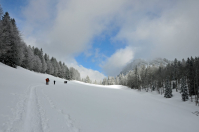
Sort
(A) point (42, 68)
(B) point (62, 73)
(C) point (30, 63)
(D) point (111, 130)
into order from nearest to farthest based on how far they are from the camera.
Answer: (D) point (111, 130)
(C) point (30, 63)
(A) point (42, 68)
(B) point (62, 73)

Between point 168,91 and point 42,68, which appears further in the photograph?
point 42,68

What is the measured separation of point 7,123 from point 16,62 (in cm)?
3617

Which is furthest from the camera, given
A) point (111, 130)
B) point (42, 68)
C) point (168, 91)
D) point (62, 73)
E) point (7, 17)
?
point (62, 73)

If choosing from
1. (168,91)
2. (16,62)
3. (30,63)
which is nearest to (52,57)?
(30,63)

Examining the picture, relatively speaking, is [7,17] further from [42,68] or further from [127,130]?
[127,130]

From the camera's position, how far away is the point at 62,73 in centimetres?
7538

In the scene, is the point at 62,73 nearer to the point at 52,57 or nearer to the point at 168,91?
the point at 52,57

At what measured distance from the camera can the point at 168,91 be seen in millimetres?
37938

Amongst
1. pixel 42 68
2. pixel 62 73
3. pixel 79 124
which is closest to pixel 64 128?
pixel 79 124

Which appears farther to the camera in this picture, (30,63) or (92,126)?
(30,63)

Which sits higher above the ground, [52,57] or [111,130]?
[52,57]

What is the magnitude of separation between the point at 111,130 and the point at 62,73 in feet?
255

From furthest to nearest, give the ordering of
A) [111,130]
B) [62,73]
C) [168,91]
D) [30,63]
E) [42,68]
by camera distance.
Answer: [62,73], [42,68], [30,63], [168,91], [111,130]

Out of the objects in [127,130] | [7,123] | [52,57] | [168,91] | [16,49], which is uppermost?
[52,57]
